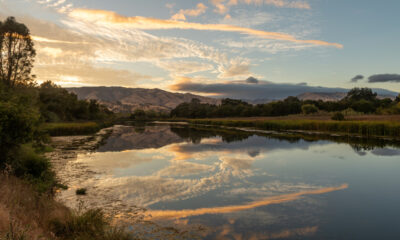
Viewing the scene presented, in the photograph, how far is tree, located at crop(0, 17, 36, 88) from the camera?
31.8 metres

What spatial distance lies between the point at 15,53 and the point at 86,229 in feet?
113

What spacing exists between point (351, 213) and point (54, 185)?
42.0 ft

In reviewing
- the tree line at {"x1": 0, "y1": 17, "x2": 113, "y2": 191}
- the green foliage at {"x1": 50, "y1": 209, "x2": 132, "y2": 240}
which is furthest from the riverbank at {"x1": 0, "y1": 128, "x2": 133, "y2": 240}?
the tree line at {"x1": 0, "y1": 17, "x2": 113, "y2": 191}

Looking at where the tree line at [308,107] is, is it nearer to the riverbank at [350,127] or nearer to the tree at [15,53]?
the riverbank at [350,127]

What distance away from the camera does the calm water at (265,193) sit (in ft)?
28.0

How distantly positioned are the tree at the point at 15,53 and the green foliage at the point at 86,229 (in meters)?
31.4

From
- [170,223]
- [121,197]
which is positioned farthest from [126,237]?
[121,197]

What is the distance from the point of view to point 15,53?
109 ft

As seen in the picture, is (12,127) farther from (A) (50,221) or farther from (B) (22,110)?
(A) (50,221)

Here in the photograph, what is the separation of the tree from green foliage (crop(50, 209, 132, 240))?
1236 inches

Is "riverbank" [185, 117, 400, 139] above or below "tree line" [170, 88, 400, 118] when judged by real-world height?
below

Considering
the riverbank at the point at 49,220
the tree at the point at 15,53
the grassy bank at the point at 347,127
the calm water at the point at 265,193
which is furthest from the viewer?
the grassy bank at the point at 347,127

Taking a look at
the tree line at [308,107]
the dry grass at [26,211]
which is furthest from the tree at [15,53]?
the tree line at [308,107]

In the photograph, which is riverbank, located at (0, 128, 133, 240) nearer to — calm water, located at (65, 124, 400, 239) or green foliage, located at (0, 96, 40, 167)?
calm water, located at (65, 124, 400, 239)
